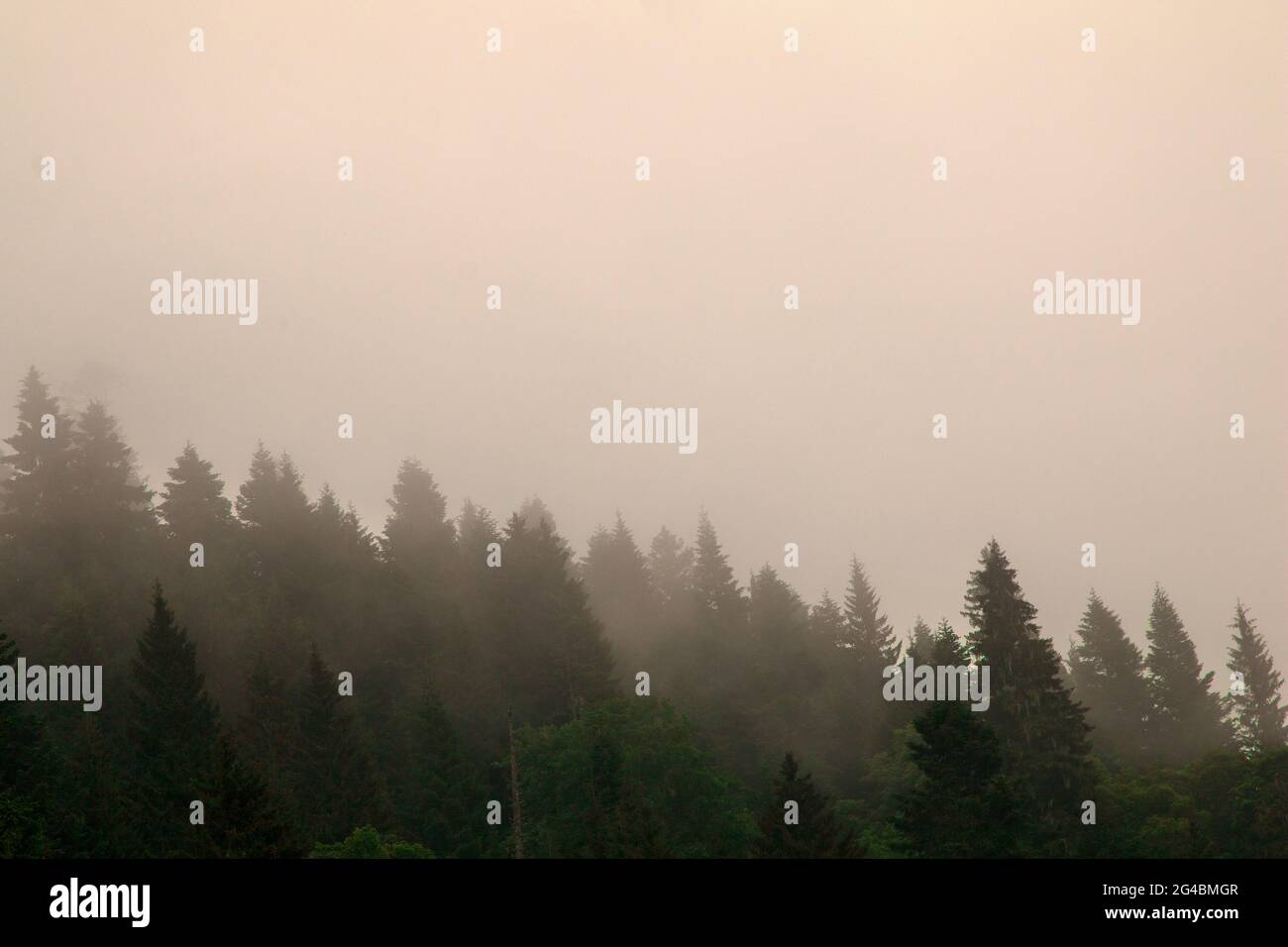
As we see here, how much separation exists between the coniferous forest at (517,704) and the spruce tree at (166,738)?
197 millimetres

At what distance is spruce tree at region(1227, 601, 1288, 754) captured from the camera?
428ft

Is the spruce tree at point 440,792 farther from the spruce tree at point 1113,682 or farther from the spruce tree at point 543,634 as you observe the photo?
the spruce tree at point 1113,682

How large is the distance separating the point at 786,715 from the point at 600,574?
33.6 m

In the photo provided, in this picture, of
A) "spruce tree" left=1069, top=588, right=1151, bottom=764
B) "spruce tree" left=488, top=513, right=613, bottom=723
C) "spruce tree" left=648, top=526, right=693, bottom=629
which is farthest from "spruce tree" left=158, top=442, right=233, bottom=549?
"spruce tree" left=1069, top=588, right=1151, bottom=764

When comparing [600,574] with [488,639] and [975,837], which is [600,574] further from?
[975,837]

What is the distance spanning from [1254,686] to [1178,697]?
954 inches

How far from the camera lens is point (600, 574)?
137 m

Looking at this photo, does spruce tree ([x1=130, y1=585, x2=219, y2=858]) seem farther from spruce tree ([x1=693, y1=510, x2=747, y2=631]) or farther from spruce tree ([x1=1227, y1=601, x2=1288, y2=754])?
spruce tree ([x1=1227, y1=601, x2=1288, y2=754])

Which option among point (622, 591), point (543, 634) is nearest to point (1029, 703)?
point (543, 634)

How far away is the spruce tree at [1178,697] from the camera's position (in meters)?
114

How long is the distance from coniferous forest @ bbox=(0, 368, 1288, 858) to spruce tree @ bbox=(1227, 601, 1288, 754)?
14.0 inches

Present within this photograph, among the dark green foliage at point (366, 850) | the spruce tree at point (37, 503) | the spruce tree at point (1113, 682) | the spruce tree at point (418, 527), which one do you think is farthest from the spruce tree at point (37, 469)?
the spruce tree at point (1113, 682)
